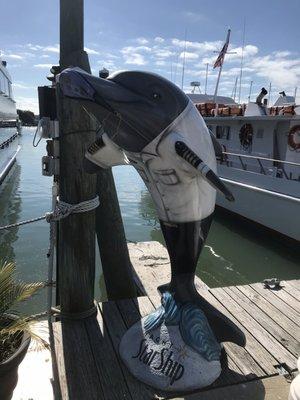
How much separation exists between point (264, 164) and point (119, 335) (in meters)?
9.18

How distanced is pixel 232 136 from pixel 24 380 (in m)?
11.3

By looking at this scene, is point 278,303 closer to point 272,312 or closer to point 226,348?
point 272,312

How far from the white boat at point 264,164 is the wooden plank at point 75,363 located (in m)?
5.69

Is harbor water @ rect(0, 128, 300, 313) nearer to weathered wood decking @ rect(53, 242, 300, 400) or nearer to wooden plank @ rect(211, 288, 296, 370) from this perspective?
weathered wood decking @ rect(53, 242, 300, 400)

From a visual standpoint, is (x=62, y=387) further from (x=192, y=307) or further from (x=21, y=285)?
(x=192, y=307)

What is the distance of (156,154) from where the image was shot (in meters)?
2.27

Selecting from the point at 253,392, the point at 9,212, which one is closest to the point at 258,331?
the point at 253,392

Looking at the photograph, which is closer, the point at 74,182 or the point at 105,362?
the point at 105,362

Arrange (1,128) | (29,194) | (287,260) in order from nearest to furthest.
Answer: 1. (287,260)
2. (1,128)
3. (29,194)

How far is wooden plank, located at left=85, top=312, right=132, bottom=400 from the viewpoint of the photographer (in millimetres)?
2439

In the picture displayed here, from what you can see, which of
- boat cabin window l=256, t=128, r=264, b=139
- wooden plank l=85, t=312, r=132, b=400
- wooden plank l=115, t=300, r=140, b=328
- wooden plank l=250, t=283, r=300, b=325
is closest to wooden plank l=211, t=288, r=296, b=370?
wooden plank l=250, t=283, r=300, b=325

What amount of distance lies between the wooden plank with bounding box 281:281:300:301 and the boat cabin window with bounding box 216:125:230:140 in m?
9.61

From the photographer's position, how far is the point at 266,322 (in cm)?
336

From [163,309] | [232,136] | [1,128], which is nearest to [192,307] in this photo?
[163,309]
